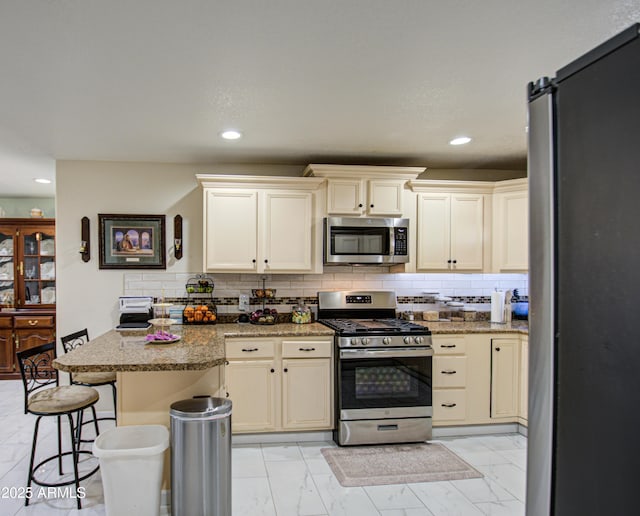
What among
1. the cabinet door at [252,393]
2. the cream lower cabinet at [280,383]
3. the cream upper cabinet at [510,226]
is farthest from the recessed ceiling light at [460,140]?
the cabinet door at [252,393]

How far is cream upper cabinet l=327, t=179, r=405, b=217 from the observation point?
395cm

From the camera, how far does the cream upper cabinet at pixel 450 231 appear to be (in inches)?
162

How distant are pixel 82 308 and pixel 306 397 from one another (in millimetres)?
2296

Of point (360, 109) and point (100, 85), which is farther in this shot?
point (360, 109)

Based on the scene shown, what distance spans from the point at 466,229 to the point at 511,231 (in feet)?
1.34

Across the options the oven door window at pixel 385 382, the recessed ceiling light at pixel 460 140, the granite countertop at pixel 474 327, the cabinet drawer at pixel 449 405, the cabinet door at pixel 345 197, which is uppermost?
the recessed ceiling light at pixel 460 140

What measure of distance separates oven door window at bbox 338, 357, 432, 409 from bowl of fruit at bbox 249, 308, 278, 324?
832 millimetres

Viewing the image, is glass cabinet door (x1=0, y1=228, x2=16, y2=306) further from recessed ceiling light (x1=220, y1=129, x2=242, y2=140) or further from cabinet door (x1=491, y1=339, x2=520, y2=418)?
cabinet door (x1=491, y1=339, x2=520, y2=418)

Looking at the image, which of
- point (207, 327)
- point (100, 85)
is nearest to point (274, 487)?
point (207, 327)

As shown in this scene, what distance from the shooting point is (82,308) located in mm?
4137

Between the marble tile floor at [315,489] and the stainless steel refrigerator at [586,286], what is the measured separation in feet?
6.72

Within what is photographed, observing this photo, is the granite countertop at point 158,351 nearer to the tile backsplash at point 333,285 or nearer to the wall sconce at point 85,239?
the tile backsplash at point 333,285

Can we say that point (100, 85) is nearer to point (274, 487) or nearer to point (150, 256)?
point (150, 256)

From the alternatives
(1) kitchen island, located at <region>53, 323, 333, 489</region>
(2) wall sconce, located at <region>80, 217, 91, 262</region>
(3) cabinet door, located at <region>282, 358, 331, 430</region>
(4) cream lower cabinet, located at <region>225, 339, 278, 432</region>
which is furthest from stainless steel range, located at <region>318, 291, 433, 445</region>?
(2) wall sconce, located at <region>80, 217, 91, 262</region>
